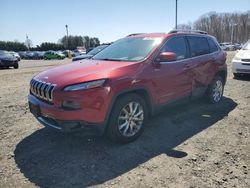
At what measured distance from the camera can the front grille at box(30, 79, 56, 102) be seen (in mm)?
3959

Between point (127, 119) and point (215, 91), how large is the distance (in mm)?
3362

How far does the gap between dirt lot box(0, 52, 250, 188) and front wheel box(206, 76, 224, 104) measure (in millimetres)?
898

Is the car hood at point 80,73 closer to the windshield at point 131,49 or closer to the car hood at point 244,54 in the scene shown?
the windshield at point 131,49

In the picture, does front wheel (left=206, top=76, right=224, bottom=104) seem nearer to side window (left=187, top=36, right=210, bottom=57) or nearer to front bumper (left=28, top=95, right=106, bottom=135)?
side window (left=187, top=36, right=210, bottom=57)

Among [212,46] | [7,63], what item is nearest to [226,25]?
[7,63]

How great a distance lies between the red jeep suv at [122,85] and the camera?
383 centimetres

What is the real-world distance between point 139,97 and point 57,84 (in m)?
1.34

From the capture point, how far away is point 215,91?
22.4ft

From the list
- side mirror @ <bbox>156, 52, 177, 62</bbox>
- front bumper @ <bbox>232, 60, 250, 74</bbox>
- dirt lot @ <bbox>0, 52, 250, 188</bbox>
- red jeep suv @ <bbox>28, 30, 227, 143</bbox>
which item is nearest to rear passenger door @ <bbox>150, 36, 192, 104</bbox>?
red jeep suv @ <bbox>28, 30, 227, 143</bbox>

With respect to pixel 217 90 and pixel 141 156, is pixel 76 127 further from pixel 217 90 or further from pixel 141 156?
pixel 217 90

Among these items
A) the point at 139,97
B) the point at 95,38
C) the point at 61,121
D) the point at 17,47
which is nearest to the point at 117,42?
the point at 139,97

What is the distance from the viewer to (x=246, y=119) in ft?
18.5

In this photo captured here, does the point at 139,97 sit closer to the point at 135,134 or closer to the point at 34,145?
the point at 135,134

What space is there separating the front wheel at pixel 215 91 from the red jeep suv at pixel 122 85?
589mm
